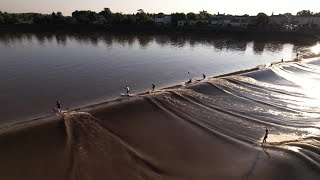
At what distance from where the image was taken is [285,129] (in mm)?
25719

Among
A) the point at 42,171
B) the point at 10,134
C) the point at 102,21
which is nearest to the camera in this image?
the point at 42,171

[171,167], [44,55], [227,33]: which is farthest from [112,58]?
[227,33]

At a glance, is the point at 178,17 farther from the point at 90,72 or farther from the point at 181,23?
the point at 90,72

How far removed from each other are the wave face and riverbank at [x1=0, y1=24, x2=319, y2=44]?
80.5 metres

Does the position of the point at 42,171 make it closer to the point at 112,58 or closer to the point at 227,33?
the point at 112,58

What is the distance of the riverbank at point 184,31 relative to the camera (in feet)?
345

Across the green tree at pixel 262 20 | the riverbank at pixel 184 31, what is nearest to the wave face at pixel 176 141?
the riverbank at pixel 184 31

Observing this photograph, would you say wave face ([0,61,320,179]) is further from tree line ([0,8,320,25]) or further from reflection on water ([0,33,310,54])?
tree line ([0,8,320,25])

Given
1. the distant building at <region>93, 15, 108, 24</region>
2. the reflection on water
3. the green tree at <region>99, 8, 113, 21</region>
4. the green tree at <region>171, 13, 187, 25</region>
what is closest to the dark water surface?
the reflection on water

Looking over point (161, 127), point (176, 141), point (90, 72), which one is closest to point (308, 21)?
point (90, 72)

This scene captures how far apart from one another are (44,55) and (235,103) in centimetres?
5205

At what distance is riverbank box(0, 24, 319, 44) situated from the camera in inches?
4136

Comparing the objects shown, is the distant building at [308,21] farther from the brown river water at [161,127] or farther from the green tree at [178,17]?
the brown river water at [161,127]

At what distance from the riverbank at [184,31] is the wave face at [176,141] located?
80.5 metres
